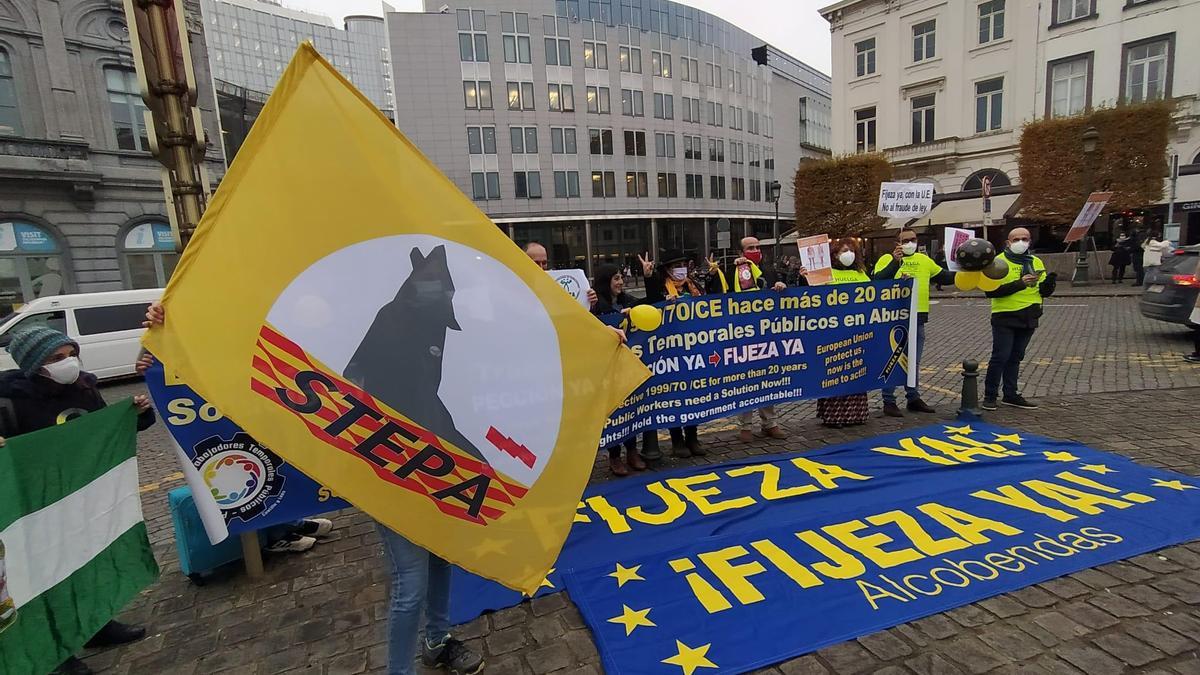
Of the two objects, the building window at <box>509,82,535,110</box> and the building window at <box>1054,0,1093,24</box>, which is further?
the building window at <box>509,82,535,110</box>

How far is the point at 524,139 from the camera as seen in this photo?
42656 millimetres

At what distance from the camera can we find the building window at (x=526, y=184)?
1690 inches

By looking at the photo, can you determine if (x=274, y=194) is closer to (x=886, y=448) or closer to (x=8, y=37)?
(x=886, y=448)

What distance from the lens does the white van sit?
1110cm

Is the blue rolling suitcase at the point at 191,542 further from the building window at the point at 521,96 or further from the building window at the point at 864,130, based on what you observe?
the building window at the point at 521,96

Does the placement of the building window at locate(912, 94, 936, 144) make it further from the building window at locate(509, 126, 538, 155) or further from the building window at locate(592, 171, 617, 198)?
the building window at locate(509, 126, 538, 155)

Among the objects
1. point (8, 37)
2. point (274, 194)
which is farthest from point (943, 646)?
point (8, 37)

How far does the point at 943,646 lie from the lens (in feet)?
8.71

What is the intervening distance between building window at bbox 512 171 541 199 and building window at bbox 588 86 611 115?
702 centimetres

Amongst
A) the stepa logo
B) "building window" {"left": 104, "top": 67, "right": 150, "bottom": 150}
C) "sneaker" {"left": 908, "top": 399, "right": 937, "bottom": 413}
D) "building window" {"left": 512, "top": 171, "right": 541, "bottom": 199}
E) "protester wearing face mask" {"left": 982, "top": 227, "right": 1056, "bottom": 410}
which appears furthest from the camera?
"building window" {"left": 512, "top": 171, "right": 541, "bottom": 199}

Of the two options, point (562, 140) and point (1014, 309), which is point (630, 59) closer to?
point (562, 140)

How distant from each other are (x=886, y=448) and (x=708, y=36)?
52.9 metres

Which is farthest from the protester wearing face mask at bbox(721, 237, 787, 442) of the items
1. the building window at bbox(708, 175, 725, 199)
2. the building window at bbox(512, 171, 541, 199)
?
the building window at bbox(708, 175, 725, 199)

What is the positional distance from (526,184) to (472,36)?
36.3ft
